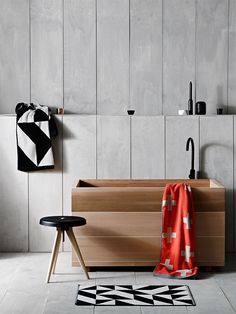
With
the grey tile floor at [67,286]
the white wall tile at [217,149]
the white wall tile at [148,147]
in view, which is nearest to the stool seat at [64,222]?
the grey tile floor at [67,286]

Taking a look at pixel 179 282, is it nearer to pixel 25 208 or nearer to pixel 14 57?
pixel 25 208

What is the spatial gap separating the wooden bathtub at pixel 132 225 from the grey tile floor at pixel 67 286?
0.36 feet

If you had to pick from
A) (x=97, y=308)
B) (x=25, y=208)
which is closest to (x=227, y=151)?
(x=25, y=208)

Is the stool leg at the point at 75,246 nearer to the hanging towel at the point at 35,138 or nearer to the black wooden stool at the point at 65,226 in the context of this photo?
the black wooden stool at the point at 65,226

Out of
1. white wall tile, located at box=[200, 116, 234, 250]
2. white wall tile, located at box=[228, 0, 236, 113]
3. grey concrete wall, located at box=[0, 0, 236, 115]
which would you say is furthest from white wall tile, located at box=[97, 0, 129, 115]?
white wall tile, located at box=[228, 0, 236, 113]

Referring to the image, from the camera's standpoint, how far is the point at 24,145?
5.08 metres

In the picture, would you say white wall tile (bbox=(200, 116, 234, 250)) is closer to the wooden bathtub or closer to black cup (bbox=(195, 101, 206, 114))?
black cup (bbox=(195, 101, 206, 114))

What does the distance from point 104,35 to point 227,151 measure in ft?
4.49

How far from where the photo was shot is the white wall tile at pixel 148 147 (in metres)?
5.12

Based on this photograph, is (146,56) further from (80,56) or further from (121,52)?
(80,56)

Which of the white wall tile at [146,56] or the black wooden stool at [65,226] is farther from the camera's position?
the white wall tile at [146,56]

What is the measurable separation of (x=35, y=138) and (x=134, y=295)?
1698 millimetres

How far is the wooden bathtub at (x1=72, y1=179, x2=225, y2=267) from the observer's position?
4.47 meters

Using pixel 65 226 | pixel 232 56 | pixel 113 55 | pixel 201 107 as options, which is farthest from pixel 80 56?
pixel 65 226
